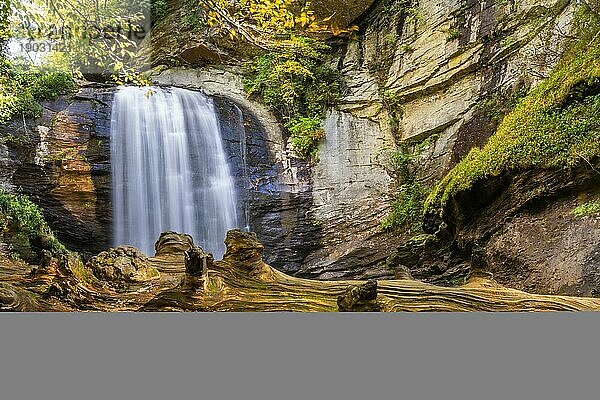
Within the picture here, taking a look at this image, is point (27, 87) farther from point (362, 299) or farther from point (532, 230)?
point (532, 230)

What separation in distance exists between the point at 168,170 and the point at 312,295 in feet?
4.70

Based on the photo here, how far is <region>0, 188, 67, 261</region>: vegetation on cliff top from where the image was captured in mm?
3248

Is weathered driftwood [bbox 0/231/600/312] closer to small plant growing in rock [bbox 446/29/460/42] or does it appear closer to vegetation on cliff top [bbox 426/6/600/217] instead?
vegetation on cliff top [bbox 426/6/600/217]

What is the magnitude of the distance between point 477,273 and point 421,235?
428 millimetres

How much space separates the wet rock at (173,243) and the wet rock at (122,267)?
0.12 metres

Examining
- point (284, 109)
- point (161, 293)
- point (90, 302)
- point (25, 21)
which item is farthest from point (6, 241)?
point (284, 109)

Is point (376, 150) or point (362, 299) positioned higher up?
→ point (376, 150)

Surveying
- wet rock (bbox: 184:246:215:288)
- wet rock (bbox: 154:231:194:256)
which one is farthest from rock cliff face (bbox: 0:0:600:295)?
wet rock (bbox: 184:246:215:288)

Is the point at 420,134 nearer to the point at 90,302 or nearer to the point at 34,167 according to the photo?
the point at 90,302

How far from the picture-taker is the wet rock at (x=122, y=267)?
320 centimetres

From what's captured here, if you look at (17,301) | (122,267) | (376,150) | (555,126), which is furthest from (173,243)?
(555,126)

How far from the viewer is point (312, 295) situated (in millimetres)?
3164

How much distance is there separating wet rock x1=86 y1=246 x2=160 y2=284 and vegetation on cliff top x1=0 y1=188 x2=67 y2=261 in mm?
231

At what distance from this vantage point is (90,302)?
3.11 m
